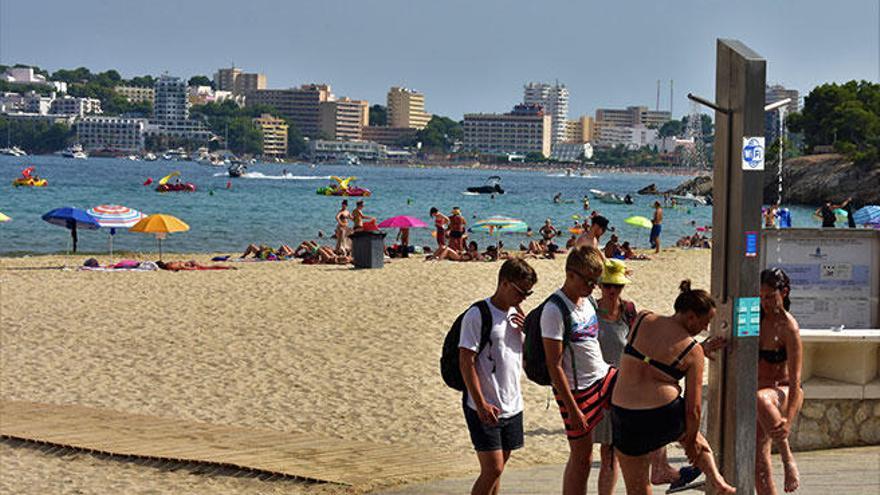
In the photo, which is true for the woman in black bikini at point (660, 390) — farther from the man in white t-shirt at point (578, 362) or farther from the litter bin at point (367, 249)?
the litter bin at point (367, 249)

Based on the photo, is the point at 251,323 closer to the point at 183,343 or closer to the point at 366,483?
the point at 183,343

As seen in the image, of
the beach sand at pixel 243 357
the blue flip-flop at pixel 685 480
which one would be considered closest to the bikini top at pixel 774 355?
the blue flip-flop at pixel 685 480

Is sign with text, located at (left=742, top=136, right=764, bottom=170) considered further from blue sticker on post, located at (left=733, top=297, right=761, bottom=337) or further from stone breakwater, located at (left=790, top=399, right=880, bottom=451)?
stone breakwater, located at (left=790, top=399, right=880, bottom=451)

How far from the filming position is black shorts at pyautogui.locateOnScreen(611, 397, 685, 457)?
20.7 ft

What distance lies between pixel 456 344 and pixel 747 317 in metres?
1.39

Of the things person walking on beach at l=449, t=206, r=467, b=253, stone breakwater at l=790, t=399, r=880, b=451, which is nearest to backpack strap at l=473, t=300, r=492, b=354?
stone breakwater at l=790, t=399, r=880, b=451

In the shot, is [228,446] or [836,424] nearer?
[836,424]

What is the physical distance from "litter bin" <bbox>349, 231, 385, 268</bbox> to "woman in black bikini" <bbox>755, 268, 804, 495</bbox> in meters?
18.2

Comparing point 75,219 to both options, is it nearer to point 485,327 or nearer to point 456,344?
point 456,344

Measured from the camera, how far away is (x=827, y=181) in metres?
89.7

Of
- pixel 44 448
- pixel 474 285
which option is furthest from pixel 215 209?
pixel 44 448

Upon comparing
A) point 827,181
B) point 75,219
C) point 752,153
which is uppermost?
point 827,181

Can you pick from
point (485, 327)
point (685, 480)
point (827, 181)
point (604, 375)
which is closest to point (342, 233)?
point (685, 480)

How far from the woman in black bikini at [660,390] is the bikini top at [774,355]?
0.84m
